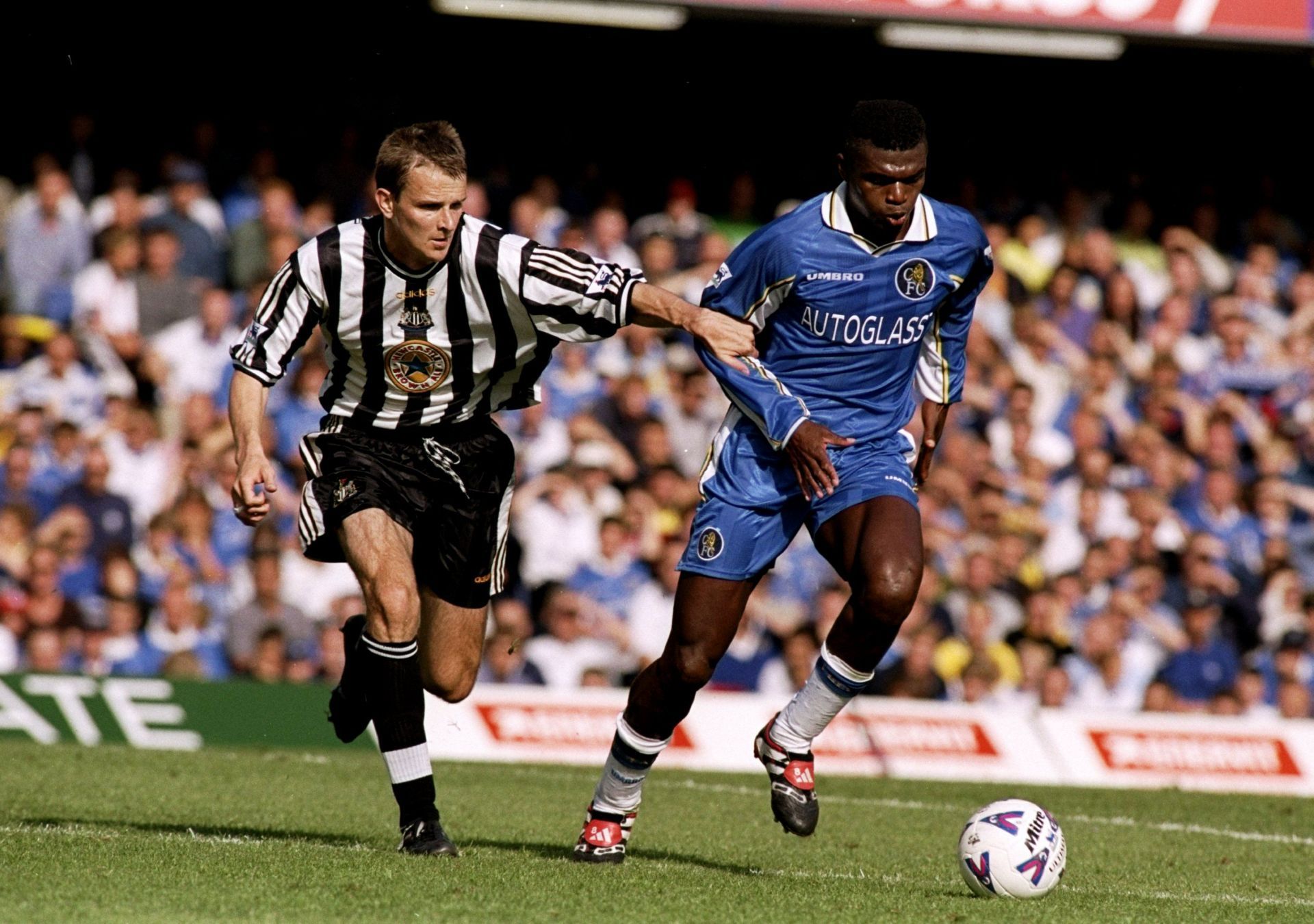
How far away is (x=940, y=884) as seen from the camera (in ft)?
21.3

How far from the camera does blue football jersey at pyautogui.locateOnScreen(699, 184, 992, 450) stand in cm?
668

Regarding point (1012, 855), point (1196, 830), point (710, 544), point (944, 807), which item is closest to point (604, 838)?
point (710, 544)

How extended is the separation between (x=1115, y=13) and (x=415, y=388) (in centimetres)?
1041

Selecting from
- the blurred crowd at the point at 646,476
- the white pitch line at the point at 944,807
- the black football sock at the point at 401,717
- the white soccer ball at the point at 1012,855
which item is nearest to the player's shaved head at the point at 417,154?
the black football sock at the point at 401,717

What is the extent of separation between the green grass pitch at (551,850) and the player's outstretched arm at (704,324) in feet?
5.72

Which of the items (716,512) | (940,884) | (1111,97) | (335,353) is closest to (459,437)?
(335,353)

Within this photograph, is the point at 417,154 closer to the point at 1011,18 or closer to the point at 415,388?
the point at 415,388

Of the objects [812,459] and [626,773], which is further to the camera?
[626,773]

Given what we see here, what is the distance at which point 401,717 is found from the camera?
6473mm

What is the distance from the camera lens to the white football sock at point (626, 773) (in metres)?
6.63

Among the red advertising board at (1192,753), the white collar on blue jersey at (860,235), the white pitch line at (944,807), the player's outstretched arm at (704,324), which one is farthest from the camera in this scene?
the red advertising board at (1192,753)

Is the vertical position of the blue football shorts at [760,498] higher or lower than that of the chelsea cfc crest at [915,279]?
lower

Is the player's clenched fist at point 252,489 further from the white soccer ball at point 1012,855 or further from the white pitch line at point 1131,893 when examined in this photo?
the white soccer ball at point 1012,855

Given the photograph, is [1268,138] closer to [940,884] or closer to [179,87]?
[179,87]
